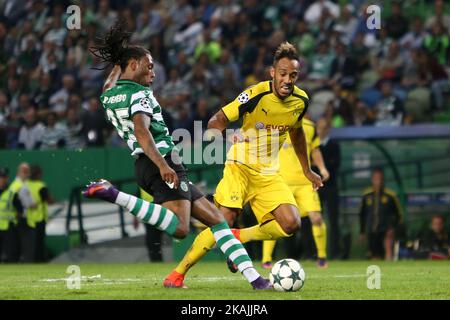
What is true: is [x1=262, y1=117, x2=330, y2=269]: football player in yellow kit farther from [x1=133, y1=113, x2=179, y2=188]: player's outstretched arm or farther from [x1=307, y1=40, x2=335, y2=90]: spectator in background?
[x1=133, y1=113, x2=179, y2=188]: player's outstretched arm

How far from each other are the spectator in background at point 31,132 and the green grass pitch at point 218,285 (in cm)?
475

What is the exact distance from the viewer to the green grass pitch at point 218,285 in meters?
9.10

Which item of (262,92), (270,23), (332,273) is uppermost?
(270,23)

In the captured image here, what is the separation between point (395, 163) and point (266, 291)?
8658 mm

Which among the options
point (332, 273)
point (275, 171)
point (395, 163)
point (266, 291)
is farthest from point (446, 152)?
point (266, 291)

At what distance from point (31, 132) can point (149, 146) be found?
10406 millimetres

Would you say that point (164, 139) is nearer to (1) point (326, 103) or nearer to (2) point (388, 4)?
(1) point (326, 103)

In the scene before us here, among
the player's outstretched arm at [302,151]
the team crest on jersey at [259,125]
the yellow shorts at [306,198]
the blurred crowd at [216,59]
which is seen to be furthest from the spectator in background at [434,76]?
the team crest on jersey at [259,125]

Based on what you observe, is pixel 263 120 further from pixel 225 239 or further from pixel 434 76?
pixel 434 76

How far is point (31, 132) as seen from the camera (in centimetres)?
1905

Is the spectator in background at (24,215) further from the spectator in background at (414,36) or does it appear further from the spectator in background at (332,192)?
the spectator in background at (414,36)

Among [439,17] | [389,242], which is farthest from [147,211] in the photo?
[439,17]

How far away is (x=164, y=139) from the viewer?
9.53 meters

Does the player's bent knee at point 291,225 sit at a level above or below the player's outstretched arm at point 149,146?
below
